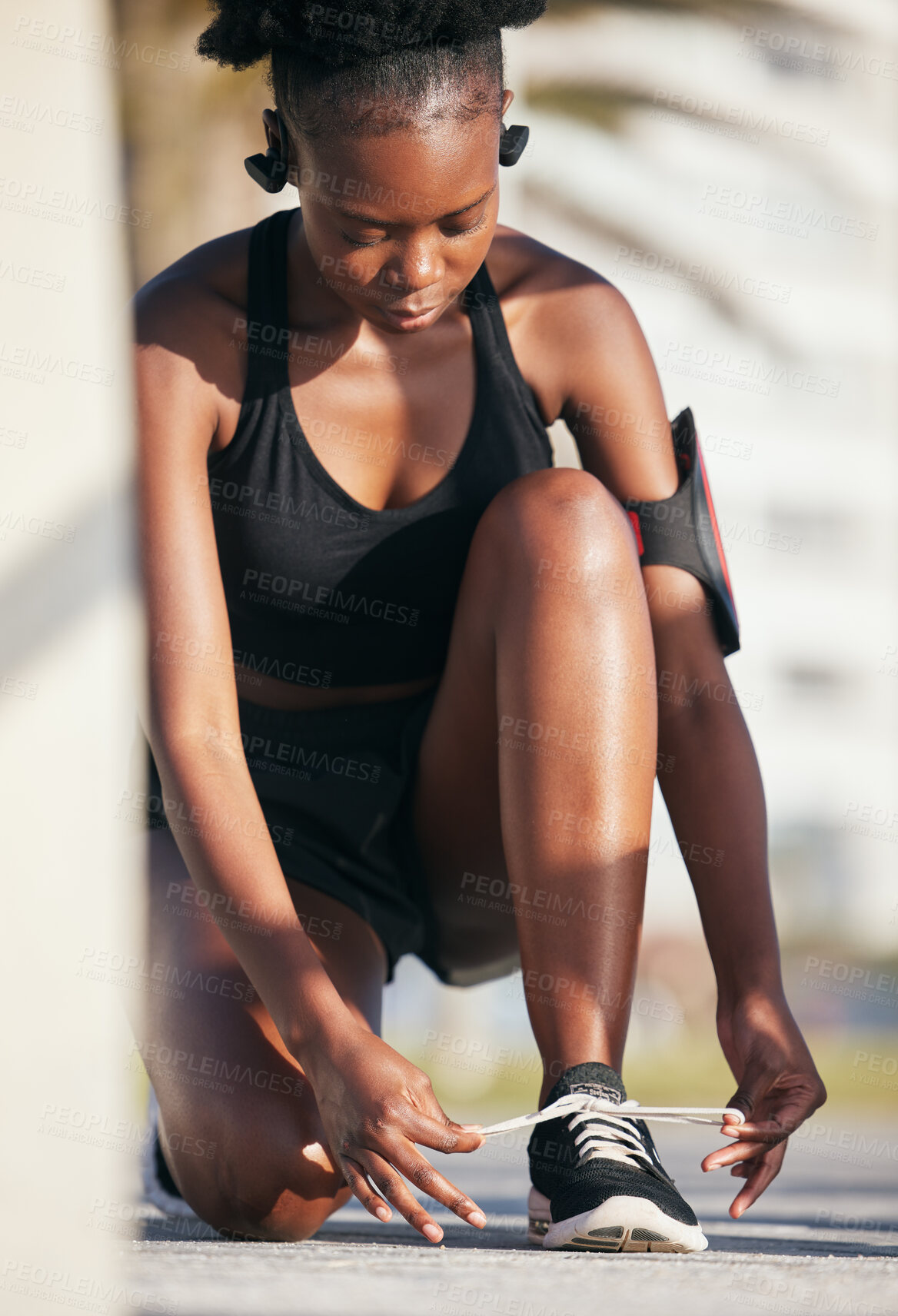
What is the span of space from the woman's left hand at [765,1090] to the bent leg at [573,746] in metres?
0.14

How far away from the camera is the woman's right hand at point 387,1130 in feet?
3.08

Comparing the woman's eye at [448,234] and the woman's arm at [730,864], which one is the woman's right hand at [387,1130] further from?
the woman's eye at [448,234]

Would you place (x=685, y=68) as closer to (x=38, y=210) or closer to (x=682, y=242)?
(x=682, y=242)

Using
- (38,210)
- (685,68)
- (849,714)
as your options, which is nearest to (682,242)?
(685,68)

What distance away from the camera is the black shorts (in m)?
1.50

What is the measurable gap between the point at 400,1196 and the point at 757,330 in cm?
1175

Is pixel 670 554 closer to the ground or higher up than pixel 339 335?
closer to the ground

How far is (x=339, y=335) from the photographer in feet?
4.97

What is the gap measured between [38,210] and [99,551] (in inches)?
8.1

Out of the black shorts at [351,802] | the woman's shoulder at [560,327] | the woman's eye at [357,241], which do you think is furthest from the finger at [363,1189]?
the woman's shoulder at [560,327]

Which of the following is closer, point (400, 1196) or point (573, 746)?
point (400, 1196)

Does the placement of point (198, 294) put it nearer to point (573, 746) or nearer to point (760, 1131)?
point (573, 746)

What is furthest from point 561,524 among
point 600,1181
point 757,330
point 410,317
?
point 757,330

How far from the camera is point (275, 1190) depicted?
123 centimetres
